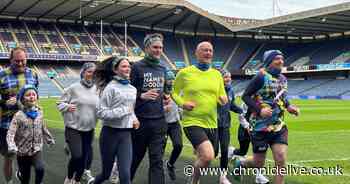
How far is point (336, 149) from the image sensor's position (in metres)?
10.8

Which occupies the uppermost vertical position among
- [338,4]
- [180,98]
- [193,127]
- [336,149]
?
[338,4]

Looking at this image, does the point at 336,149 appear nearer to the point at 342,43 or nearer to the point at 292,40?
the point at 342,43

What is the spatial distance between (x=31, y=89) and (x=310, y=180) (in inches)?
169

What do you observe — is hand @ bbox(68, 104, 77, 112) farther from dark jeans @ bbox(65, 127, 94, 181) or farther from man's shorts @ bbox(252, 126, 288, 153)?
man's shorts @ bbox(252, 126, 288, 153)

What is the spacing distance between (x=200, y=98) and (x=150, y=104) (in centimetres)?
67

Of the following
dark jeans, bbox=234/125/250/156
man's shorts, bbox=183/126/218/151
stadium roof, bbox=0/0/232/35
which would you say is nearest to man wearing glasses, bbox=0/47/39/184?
man's shorts, bbox=183/126/218/151

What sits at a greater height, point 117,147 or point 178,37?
point 178,37

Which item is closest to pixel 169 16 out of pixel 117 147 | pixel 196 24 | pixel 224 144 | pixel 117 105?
pixel 196 24

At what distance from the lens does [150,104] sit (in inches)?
219

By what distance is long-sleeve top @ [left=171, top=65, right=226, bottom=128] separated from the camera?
19.1ft

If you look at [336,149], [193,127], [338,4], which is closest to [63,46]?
[338,4]

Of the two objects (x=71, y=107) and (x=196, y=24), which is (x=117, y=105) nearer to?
(x=71, y=107)

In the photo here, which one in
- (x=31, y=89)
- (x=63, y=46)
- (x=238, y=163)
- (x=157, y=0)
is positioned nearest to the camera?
(x=31, y=89)

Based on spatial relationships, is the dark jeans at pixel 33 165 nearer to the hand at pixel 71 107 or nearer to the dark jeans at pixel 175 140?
the hand at pixel 71 107
